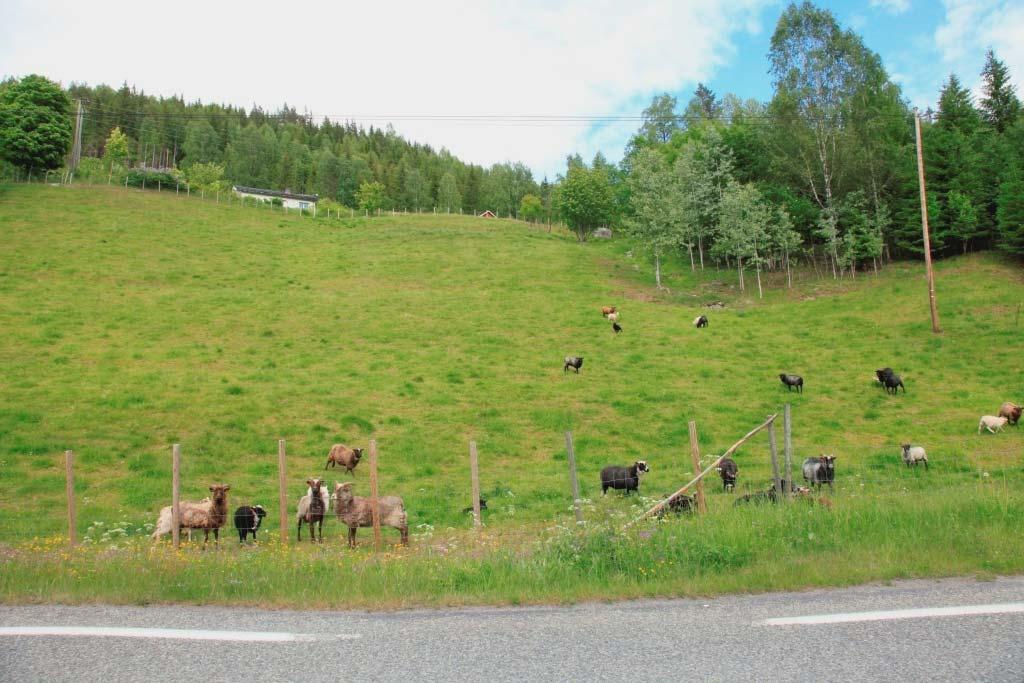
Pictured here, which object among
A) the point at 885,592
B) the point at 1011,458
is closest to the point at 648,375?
the point at 1011,458

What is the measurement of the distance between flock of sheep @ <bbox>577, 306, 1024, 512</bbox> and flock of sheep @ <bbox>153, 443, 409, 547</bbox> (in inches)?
230

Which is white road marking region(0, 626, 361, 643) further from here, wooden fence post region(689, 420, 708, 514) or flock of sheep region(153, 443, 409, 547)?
wooden fence post region(689, 420, 708, 514)

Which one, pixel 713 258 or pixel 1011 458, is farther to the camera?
pixel 713 258

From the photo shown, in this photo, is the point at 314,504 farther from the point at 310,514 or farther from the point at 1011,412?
the point at 1011,412

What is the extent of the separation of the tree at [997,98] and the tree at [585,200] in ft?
136

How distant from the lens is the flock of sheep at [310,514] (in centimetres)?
1377

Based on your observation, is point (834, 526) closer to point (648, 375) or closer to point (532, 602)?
point (532, 602)

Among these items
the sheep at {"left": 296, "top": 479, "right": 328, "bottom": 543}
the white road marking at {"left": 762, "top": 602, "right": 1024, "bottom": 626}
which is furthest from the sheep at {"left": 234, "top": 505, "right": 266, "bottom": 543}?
the white road marking at {"left": 762, "top": 602, "right": 1024, "bottom": 626}

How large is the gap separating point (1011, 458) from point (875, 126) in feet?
144

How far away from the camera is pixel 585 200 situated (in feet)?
→ 280

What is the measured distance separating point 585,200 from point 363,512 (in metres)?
75.9

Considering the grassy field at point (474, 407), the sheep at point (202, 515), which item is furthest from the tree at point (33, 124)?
the sheep at point (202, 515)

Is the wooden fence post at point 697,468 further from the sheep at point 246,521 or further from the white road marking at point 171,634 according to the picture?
the sheep at point 246,521

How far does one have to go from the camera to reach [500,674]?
5.89 m
